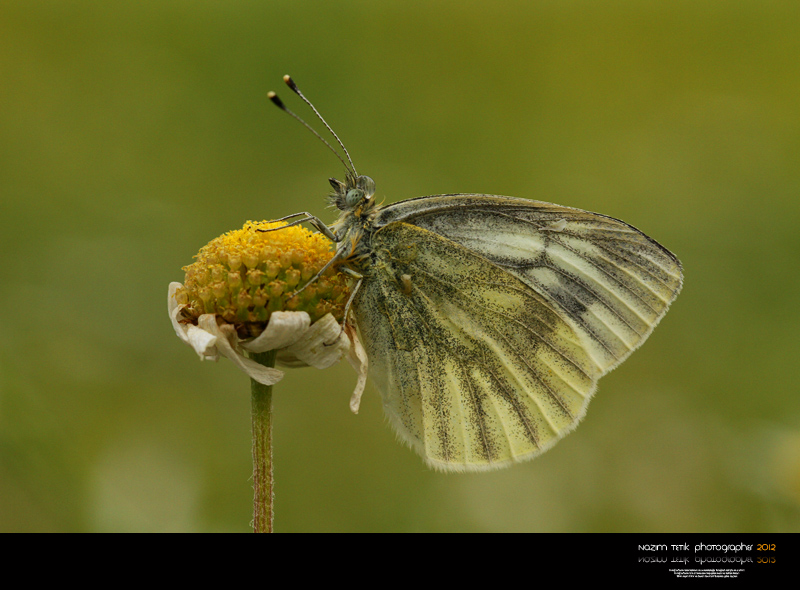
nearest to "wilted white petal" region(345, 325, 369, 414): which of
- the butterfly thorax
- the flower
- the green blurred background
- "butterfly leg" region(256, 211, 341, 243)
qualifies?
the flower

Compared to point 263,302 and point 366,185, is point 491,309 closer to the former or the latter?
point 366,185

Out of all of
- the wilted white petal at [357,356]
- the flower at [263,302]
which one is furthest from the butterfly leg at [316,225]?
the wilted white petal at [357,356]

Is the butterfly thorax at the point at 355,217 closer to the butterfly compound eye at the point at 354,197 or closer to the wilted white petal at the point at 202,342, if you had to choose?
the butterfly compound eye at the point at 354,197

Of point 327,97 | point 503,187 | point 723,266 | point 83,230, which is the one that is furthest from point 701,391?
point 83,230

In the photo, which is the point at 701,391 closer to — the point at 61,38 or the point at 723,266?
the point at 723,266

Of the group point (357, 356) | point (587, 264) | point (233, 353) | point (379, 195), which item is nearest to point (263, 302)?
point (233, 353)
